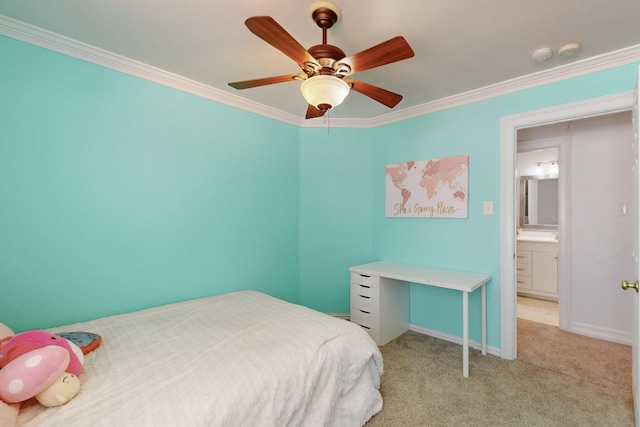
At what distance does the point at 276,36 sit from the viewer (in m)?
1.21

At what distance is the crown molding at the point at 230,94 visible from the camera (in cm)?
168

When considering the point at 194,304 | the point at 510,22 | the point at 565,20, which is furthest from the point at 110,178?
the point at 565,20

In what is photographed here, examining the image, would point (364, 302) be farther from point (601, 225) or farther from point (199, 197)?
point (601, 225)

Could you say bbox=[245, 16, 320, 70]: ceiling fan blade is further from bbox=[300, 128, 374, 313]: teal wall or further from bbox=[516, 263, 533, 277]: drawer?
bbox=[516, 263, 533, 277]: drawer

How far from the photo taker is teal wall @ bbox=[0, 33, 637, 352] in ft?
5.54

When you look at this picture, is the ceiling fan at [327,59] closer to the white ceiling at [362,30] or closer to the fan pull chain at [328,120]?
the white ceiling at [362,30]

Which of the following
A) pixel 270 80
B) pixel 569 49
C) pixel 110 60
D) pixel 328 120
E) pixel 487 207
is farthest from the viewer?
pixel 328 120

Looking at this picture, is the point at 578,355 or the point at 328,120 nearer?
the point at 578,355

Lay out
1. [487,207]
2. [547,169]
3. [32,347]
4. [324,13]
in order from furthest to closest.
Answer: [547,169] → [487,207] → [324,13] → [32,347]

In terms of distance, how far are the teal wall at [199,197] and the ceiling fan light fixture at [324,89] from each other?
4.48 feet

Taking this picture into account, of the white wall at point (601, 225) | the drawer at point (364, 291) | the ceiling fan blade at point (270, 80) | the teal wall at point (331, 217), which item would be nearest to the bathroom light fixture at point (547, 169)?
the white wall at point (601, 225)

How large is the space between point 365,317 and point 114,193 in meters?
2.28

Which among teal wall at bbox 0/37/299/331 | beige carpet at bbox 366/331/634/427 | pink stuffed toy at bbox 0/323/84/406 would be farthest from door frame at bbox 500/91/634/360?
pink stuffed toy at bbox 0/323/84/406

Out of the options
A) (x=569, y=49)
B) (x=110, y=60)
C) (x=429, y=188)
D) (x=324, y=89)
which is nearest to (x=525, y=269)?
(x=429, y=188)
